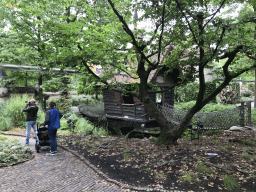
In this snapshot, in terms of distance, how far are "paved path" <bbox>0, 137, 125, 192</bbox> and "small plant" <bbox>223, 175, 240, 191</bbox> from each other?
2.31 metres

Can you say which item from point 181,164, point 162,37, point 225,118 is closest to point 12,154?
point 181,164

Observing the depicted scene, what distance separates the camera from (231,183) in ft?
13.4

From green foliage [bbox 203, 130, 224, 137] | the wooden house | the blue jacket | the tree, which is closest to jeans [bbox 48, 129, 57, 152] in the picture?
the blue jacket

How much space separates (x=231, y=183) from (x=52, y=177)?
13.7 feet

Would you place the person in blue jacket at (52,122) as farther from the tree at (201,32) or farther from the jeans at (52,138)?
the tree at (201,32)

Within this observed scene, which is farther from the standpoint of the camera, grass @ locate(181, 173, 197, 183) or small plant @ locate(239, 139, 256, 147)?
small plant @ locate(239, 139, 256, 147)

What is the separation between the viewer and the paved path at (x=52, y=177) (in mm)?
4211

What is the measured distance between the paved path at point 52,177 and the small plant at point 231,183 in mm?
2307

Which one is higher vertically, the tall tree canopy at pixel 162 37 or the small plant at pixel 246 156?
the tall tree canopy at pixel 162 37

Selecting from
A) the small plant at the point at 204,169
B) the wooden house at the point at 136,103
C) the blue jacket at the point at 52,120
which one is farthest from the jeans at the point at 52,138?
the wooden house at the point at 136,103

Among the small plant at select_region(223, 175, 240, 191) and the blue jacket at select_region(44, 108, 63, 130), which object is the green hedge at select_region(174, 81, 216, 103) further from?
the blue jacket at select_region(44, 108, 63, 130)

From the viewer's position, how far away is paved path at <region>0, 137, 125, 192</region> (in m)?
4.21

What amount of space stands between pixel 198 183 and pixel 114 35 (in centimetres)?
498

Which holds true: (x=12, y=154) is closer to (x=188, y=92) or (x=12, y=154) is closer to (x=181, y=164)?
(x=181, y=164)
